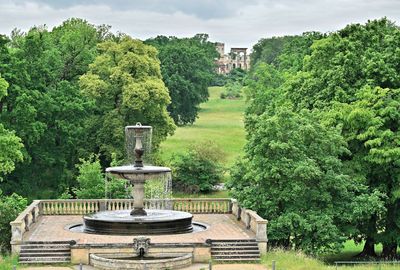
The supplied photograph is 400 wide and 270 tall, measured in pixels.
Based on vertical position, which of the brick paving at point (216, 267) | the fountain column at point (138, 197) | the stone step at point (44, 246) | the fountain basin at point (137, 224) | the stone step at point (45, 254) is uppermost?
the fountain column at point (138, 197)

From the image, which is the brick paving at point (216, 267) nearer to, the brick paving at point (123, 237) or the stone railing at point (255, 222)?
the brick paving at point (123, 237)

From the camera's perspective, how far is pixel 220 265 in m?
31.1

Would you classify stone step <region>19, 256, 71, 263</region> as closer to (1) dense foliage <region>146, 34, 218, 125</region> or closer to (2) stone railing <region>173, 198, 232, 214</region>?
(2) stone railing <region>173, 198, 232, 214</region>

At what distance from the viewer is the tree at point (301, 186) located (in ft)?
116

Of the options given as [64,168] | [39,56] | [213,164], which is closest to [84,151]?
[64,168]

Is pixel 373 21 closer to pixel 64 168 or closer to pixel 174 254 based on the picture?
pixel 174 254

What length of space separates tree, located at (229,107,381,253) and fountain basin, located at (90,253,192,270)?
6.05 m

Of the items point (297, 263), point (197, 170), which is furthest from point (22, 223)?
point (197, 170)

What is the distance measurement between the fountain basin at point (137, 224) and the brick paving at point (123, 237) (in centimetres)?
50

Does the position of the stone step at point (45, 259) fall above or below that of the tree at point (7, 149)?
below

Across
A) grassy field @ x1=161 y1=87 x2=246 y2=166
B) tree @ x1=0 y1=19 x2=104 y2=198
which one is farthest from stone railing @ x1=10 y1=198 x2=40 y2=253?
grassy field @ x1=161 y1=87 x2=246 y2=166

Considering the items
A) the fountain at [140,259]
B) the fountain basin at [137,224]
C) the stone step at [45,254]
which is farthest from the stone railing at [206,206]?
the stone step at [45,254]

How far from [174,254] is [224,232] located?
4.64m

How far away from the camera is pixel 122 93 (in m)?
61.3
